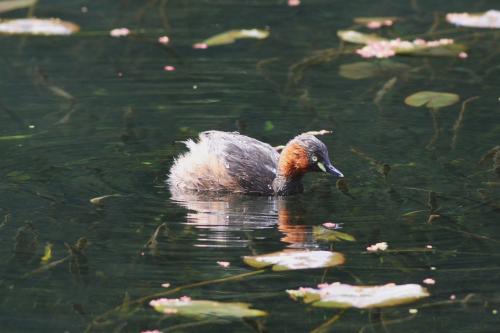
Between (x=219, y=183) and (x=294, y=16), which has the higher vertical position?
(x=294, y=16)

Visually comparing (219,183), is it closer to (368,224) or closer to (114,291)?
(368,224)

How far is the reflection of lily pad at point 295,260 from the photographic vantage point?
19.5 ft

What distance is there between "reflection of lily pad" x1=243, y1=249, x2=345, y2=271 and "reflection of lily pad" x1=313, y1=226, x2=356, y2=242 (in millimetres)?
261

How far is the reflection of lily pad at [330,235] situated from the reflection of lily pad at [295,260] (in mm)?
261

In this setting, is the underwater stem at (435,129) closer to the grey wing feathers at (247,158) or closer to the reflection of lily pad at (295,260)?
the grey wing feathers at (247,158)

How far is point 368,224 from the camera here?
6.56 m

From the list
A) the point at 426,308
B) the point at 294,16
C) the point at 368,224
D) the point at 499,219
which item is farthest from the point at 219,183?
the point at 294,16

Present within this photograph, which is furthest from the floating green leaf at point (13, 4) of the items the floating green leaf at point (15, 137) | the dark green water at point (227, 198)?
the floating green leaf at point (15, 137)

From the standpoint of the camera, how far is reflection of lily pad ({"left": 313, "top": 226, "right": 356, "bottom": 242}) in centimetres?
634

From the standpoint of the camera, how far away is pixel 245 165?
24.7 ft

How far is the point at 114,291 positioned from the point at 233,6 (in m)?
6.61

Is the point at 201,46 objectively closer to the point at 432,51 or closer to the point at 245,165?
the point at 432,51

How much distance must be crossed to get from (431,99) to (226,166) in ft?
6.75

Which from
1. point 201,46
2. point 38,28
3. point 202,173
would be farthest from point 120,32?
point 202,173
